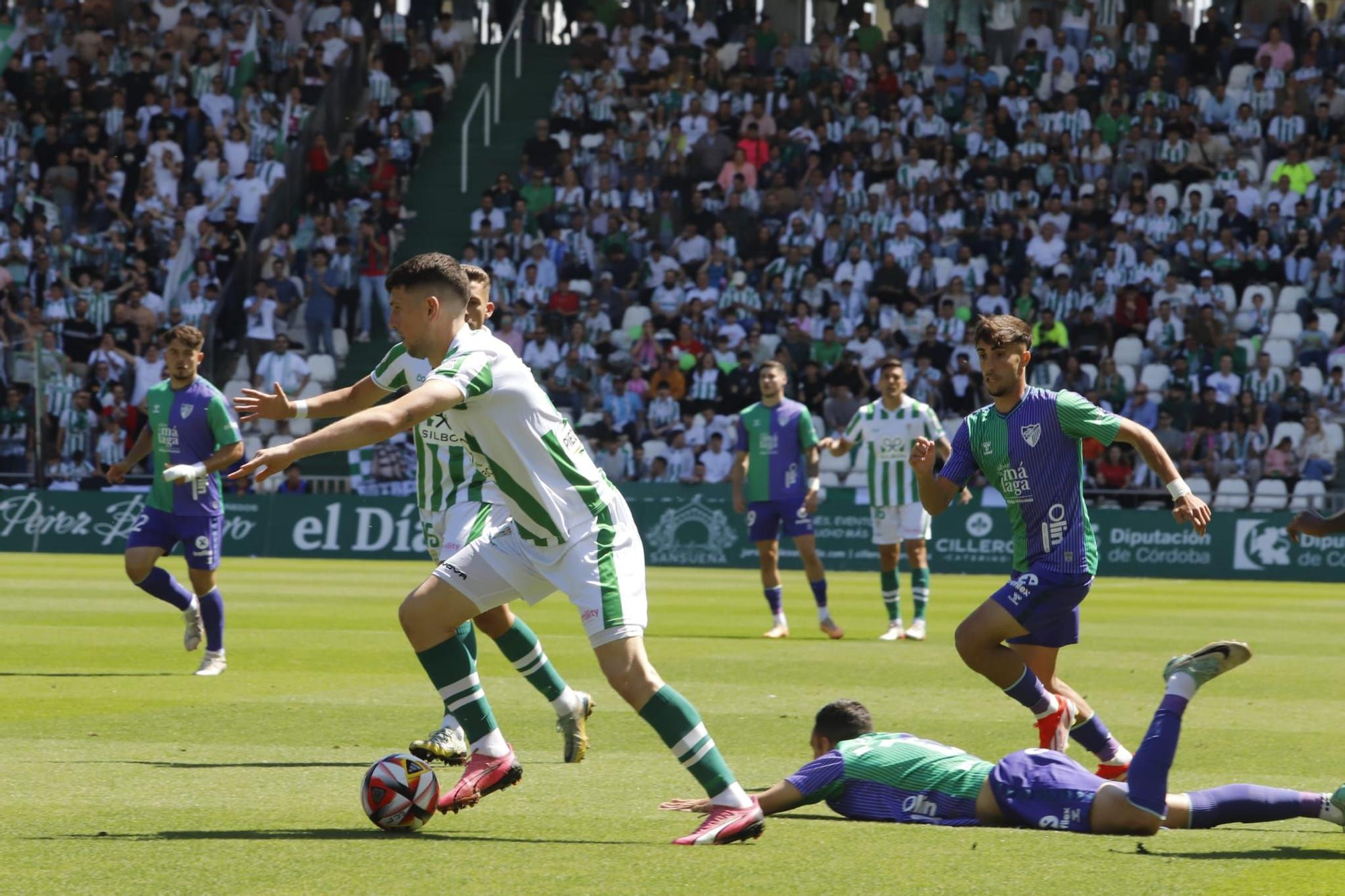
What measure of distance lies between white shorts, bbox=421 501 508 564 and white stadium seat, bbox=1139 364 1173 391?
19833 millimetres

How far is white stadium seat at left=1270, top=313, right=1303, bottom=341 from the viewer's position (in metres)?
28.3

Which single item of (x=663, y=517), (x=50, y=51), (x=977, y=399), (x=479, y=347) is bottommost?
(x=663, y=517)

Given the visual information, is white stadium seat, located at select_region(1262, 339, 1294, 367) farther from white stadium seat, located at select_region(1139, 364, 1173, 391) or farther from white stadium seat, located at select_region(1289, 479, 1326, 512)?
white stadium seat, located at select_region(1289, 479, 1326, 512)

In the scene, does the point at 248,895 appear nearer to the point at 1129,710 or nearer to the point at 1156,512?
the point at 1129,710

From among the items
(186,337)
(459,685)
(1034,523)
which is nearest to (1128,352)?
(186,337)

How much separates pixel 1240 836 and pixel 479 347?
11.8ft

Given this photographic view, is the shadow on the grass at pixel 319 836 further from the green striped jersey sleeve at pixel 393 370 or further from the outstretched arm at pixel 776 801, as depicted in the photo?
the green striped jersey sleeve at pixel 393 370

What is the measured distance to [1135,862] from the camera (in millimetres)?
6250

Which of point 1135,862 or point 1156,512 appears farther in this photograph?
point 1156,512

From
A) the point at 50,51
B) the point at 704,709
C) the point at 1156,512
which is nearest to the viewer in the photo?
the point at 704,709

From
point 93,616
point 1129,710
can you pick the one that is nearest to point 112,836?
point 1129,710

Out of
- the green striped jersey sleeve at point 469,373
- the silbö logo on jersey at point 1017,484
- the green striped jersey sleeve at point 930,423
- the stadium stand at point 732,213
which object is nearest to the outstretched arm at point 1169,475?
the silbö logo on jersey at point 1017,484

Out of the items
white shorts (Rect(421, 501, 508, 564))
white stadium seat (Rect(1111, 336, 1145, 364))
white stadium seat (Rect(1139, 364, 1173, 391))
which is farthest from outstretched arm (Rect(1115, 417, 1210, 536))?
white stadium seat (Rect(1111, 336, 1145, 364))

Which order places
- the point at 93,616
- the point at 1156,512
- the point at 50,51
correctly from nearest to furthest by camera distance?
1. the point at 93,616
2. the point at 1156,512
3. the point at 50,51
